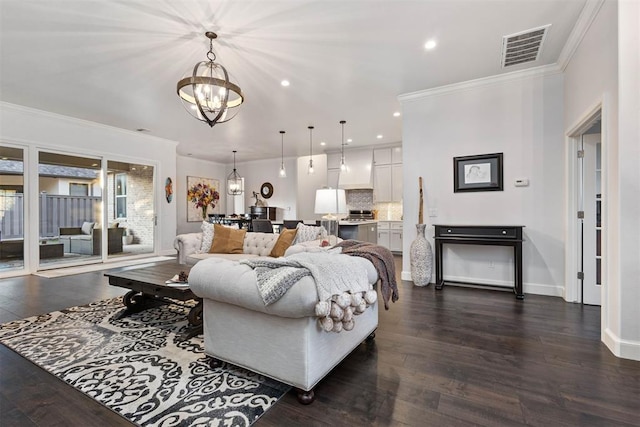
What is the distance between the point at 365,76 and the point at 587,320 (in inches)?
141

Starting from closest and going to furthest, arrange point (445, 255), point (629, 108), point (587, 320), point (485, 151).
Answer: point (629, 108)
point (587, 320)
point (485, 151)
point (445, 255)

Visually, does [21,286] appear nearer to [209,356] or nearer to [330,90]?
[209,356]

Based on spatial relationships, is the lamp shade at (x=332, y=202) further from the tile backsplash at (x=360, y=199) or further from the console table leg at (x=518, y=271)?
the tile backsplash at (x=360, y=199)

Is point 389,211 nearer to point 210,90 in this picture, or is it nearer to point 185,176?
point 210,90

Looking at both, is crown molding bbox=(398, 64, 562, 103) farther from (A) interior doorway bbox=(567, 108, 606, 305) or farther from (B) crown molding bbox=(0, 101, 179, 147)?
(B) crown molding bbox=(0, 101, 179, 147)

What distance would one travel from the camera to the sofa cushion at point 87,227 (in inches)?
237

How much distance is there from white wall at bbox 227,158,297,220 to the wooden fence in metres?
4.54

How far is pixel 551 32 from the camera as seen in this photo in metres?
3.01

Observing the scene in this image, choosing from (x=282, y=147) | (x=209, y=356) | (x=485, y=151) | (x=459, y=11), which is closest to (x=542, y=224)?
(x=485, y=151)

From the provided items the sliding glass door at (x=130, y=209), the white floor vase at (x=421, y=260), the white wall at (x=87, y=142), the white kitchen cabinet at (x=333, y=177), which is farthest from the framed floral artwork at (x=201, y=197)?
the white floor vase at (x=421, y=260)

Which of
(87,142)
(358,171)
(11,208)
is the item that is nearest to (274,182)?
(358,171)

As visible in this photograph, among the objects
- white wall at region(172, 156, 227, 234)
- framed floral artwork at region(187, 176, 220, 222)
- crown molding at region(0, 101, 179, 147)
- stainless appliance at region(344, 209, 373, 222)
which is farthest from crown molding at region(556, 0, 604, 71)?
framed floral artwork at region(187, 176, 220, 222)

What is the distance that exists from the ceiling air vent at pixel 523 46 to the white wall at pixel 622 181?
0.60 metres

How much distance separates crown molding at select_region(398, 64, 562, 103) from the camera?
12.2ft
